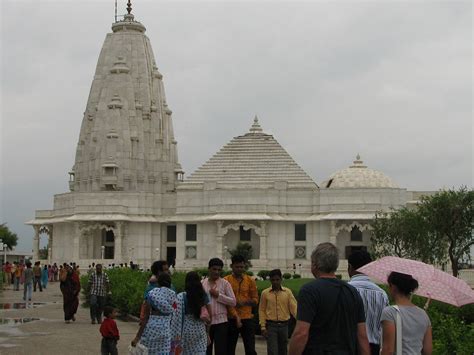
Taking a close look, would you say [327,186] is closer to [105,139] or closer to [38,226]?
[105,139]

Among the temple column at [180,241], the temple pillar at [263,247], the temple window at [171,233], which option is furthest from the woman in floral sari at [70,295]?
the temple window at [171,233]

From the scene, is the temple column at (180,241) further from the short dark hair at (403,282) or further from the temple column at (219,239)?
the short dark hair at (403,282)

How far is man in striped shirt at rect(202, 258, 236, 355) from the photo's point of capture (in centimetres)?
1087

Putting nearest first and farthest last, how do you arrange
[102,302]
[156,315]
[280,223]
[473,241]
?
1. [156,315]
2. [102,302]
3. [473,241]
4. [280,223]

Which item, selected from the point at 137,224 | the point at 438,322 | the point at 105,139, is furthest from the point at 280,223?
the point at 438,322

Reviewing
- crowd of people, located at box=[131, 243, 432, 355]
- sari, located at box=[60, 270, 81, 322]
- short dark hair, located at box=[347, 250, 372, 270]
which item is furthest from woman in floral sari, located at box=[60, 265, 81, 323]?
short dark hair, located at box=[347, 250, 372, 270]

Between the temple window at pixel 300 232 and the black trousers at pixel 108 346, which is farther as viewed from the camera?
the temple window at pixel 300 232

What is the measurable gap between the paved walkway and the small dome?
39.6 metres

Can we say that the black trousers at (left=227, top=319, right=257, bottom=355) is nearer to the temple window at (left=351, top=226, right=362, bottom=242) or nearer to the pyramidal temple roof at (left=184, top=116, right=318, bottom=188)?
the temple window at (left=351, top=226, right=362, bottom=242)

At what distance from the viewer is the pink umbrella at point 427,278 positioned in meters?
8.00

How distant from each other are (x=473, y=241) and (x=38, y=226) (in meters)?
39.8

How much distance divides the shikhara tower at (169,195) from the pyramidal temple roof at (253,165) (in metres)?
0.08

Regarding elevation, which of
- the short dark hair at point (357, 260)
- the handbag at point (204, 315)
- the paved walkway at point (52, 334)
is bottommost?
the paved walkway at point (52, 334)

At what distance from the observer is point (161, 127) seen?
6806 cm
